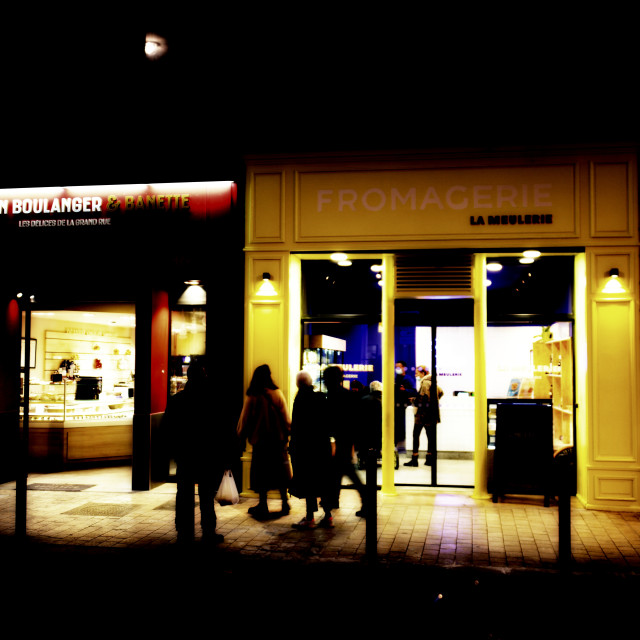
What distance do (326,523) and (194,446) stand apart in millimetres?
2042

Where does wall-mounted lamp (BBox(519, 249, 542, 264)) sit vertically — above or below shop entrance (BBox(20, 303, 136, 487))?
above

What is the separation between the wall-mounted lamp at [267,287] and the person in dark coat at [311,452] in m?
2.11

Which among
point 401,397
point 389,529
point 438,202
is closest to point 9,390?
point 401,397

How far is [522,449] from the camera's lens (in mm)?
8000

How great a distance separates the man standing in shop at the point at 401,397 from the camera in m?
9.15

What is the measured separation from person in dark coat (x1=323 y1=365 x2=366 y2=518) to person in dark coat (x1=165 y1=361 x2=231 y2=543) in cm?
146

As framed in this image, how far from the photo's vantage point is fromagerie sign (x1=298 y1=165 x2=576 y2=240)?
8.05 meters

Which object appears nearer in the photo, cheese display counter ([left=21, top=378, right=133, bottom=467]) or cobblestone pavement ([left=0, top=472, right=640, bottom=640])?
cobblestone pavement ([left=0, top=472, right=640, bottom=640])

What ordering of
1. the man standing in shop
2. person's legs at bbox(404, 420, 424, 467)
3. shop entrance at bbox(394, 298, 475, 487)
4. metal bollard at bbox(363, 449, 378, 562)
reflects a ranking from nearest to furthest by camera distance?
1. metal bollard at bbox(363, 449, 378, 562)
2. shop entrance at bbox(394, 298, 475, 487)
3. the man standing in shop
4. person's legs at bbox(404, 420, 424, 467)

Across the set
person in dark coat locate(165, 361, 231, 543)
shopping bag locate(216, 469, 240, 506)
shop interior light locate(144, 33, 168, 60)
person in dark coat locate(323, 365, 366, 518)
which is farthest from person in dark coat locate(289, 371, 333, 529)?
shop interior light locate(144, 33, 168, 60)

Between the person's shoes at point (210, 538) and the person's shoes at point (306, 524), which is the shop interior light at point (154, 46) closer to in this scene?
the person's shoes at point (210, 538)

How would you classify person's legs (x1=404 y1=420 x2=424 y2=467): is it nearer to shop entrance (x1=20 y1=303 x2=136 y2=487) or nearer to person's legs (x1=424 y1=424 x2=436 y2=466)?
person's legs (x1=424 y1=424 x2=436 y2=466)

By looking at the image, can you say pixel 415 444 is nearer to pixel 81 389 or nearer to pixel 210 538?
pixel 210 538

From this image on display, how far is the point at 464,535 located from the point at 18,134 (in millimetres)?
8927
